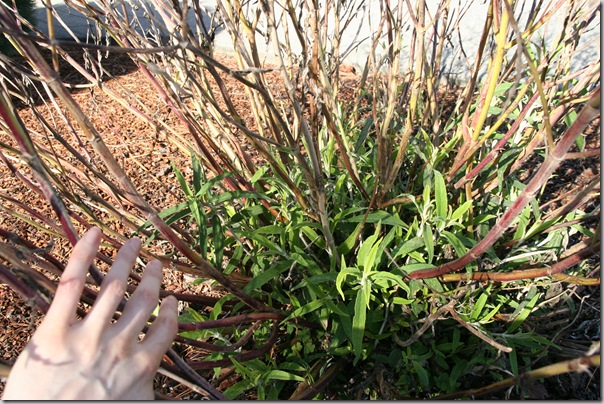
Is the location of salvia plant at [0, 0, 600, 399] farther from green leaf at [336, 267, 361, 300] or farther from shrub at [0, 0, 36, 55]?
shrub at [0, 0, 36, 55]

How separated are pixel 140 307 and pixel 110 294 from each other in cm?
6

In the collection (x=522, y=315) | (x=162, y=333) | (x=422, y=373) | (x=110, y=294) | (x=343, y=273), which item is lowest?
(x=422, y=373)

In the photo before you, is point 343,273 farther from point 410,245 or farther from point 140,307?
point 140,307

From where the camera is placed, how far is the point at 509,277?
139 cm

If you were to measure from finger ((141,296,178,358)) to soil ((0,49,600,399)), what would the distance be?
0.47m

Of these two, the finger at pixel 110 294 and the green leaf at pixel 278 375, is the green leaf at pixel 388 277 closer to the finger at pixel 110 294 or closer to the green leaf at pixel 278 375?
the green leaf at pixel 278 375

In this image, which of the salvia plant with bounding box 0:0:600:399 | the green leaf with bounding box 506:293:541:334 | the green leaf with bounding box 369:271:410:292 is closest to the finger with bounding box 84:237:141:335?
the salvia plant with bounding box 0:0:600:399

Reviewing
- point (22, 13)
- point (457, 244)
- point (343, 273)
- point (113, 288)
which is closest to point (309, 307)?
point (343, 273)

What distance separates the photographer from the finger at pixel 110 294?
2.55ft

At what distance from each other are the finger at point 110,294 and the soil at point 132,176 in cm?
49

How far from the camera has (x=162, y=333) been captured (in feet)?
2.88

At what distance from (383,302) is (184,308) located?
773 millimetres

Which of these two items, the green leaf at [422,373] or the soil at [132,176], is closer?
the green leaf at [422,373]

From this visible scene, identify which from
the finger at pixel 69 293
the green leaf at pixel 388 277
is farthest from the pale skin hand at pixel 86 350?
the green leaf at pixel 388 277
